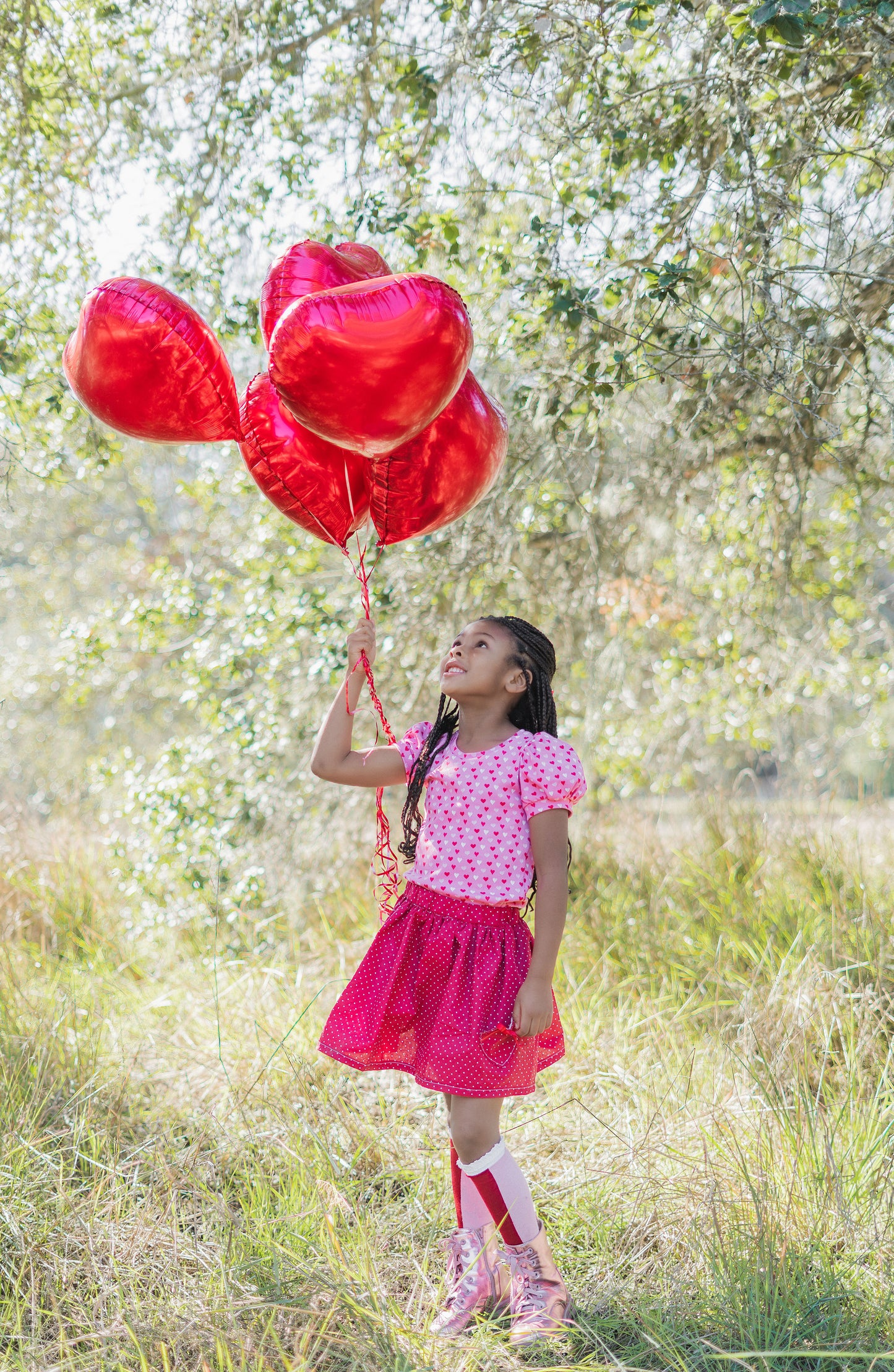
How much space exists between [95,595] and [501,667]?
10.5m

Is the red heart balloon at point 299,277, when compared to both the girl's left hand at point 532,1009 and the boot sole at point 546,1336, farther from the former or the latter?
the boot sole at point 546,1336

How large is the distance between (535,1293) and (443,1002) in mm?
599

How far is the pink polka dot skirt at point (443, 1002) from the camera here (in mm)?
2057

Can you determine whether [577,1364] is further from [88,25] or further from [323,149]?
[88,25]

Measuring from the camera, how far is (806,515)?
515 centimetres

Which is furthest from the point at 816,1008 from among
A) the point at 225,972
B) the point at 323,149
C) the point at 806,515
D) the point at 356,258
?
the point at 323,149

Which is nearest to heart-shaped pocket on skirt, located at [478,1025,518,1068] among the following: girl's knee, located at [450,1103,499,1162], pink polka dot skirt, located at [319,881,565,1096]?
pink polka dot skirt, located at [319,881,565,1096]

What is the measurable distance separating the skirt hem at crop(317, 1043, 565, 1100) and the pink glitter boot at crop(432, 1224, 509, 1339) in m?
0.30

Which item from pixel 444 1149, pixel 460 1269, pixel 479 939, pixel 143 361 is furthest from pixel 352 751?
pixel 444 1149

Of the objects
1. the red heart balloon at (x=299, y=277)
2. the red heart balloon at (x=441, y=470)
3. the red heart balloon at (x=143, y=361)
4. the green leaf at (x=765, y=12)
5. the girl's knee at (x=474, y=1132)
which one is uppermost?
the green leaf at (x=765, y=12)

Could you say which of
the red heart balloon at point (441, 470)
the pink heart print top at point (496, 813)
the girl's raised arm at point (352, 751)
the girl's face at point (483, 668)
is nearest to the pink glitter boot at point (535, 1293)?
the pink heart print top at point (496, 813)

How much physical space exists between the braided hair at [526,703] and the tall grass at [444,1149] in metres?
0.86

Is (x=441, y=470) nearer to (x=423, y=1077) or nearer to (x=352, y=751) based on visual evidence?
(x=352, y=751)

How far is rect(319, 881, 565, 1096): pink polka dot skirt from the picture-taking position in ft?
6.75
